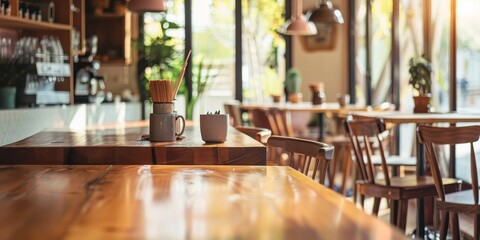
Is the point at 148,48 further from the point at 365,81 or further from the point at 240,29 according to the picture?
the point at 365,81

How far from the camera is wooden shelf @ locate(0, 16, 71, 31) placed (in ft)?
16.6

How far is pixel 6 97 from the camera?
4.95 meters

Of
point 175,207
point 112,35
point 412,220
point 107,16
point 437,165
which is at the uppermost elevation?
point 107,16

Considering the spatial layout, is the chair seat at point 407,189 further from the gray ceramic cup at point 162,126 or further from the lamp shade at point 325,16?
the lamp shade at point 325,16

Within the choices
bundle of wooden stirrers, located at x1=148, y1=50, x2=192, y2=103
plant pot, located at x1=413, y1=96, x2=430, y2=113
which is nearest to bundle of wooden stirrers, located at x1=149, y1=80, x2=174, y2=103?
bundle of wooden stirrers, located at x1=148, y1=50, x2=192, y2=103

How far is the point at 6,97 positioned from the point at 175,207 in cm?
382

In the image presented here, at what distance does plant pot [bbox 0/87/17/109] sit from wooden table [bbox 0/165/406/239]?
3.06m

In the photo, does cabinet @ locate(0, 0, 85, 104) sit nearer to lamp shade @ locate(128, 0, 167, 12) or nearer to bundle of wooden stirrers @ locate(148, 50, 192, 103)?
lamp shade @ locate(128, 0, 167, 12)

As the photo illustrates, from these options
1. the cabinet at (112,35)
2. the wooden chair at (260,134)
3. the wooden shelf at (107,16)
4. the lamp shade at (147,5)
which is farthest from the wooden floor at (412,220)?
the wooden shelf at (107,16)

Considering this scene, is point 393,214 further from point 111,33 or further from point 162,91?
point 111,33

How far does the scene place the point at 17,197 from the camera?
5.16 ft

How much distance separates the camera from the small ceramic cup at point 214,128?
9.20 ft

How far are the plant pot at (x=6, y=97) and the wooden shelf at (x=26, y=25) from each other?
1.55 feet

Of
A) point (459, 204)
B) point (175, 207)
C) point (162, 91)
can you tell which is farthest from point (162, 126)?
point (459, 204)
